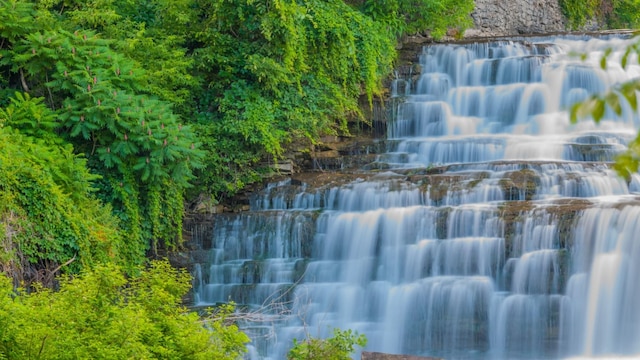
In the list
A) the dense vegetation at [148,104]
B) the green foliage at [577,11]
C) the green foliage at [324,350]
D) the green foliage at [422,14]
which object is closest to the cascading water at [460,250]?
the dense vegetation at [148,104]

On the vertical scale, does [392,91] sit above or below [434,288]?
above

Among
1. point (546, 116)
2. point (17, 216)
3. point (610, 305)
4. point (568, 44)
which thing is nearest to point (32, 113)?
point (17, 216)

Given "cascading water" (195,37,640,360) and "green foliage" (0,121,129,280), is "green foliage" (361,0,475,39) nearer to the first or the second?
"cascading water" (195,37,640,360)

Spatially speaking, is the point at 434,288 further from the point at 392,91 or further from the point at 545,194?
the point at 392,91

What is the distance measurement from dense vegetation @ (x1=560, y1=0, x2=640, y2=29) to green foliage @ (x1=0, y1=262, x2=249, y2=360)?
23569 mm

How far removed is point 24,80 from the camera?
16172 millimetres

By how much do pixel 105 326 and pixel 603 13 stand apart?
85.3ft

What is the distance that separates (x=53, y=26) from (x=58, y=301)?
875cm

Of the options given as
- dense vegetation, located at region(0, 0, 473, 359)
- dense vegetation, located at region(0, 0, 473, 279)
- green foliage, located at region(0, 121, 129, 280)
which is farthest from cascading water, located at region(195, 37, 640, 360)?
green foliage, located at region(0, 121, 129, 280)

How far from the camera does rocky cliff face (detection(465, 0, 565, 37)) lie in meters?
29.2

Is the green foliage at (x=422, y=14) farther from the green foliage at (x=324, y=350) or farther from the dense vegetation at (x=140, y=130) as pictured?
the green foliage at (x=324, y=350)

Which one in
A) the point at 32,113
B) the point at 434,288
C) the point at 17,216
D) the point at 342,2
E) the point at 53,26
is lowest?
the point at 434,288

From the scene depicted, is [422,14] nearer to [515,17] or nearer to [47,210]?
[515,17]

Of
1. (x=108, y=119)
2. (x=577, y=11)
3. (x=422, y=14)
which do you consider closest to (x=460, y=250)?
(x=108, y=119)
